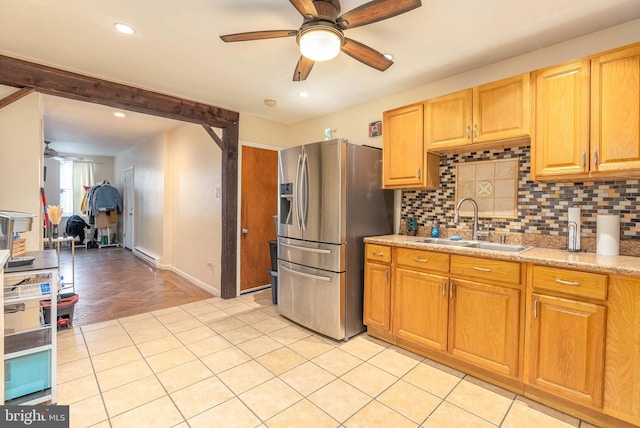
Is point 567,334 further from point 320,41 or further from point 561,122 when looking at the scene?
point 320,41

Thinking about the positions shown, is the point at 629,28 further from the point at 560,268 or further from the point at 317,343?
the point at 317,343

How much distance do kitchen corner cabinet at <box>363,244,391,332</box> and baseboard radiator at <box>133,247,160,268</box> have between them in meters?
4.37

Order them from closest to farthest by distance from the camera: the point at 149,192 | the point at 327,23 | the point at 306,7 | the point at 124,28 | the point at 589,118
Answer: the point at 306,7 < the point at 327,23 < the point at 589,118 < the point at 124,28 < the point at 149,192

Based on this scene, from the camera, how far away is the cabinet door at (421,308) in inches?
88.6

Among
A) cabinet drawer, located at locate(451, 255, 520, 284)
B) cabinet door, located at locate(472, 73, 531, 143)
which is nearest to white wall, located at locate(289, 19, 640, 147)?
cabinet door, located at locate(472, 73, 531, 143)

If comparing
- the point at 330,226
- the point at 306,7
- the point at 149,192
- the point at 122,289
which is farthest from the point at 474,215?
the point at 149,192

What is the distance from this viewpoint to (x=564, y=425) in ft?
5.51

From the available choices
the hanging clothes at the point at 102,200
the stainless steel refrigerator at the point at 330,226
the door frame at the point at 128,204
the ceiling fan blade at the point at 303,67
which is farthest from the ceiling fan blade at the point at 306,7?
the hanging clothes at the point at 102,200

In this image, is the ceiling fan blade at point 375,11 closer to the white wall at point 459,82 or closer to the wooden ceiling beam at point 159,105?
the white wall at point 459,82

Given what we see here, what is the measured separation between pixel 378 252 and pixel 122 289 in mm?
3757

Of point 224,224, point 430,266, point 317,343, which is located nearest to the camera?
point 430,266

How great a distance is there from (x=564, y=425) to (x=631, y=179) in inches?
62.3

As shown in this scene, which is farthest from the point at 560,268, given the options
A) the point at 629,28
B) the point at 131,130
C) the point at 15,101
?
the point at 131,130

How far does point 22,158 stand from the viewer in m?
2.56
